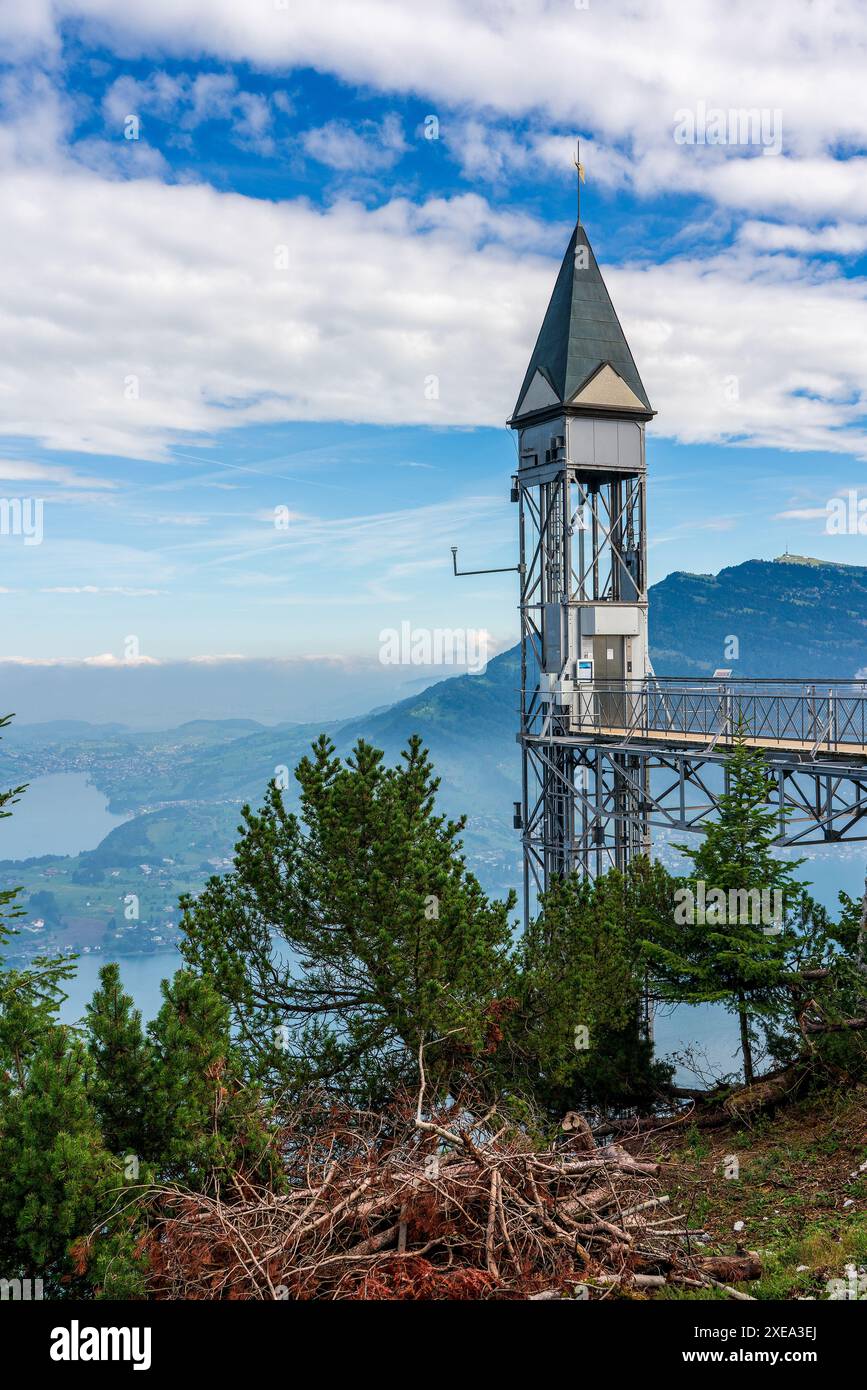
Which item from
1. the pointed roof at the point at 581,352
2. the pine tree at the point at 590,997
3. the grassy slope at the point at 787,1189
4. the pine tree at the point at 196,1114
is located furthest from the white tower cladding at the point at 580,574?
the pine tree at the point at 196,1114

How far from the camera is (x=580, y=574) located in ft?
90.2

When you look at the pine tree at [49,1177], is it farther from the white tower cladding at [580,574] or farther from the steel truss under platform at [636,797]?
the white tower cladding at [580,574]

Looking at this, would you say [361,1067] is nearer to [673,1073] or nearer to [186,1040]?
[186,1040]

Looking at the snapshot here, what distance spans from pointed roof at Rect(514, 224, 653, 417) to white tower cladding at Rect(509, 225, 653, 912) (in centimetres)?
4

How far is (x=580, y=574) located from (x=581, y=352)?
6.22 m

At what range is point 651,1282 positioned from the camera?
7664 millimetres

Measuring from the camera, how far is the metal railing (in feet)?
59.7

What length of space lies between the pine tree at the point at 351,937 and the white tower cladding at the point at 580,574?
12.2 m

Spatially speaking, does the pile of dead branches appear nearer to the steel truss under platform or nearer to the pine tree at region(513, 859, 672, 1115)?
the pine tree at region(513, 859, 672, 1115)

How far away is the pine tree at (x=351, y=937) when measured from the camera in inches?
528

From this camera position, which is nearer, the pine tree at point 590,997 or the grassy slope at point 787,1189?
the grassy slope at point 787,1189

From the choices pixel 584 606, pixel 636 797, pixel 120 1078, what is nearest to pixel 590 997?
pixel 120 1078

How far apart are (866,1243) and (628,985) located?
8.53 metres

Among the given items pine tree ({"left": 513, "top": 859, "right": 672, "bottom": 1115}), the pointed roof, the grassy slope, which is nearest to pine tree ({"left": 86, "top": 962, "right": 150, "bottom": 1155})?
the grassy slope
